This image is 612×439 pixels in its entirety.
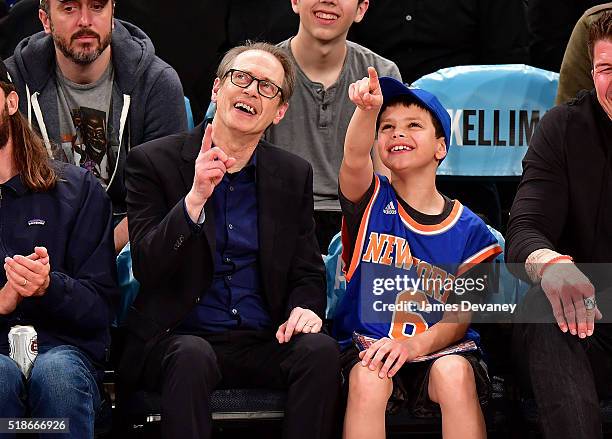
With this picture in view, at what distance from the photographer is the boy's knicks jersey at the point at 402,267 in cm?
359

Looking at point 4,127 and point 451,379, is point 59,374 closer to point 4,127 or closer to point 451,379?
point 4,127

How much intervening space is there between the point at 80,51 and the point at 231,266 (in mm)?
1182

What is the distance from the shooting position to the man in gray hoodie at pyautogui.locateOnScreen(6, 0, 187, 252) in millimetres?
4293

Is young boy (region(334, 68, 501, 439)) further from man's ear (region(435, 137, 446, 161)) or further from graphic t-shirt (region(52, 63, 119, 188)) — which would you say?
graphic t-shirt (region(52, 63, 119, 188))

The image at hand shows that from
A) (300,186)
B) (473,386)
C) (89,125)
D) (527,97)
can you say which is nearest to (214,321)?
(300,186)

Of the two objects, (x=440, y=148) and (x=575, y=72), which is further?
(x=575, y=72)

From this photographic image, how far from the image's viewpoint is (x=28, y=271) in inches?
128

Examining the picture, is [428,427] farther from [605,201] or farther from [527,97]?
[527,97]

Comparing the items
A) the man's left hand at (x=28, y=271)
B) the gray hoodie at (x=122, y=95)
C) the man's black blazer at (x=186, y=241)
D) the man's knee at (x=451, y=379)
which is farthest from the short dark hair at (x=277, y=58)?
the man's knee at (x=451, y=379)

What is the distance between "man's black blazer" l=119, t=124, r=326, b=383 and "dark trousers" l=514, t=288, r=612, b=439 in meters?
0.69

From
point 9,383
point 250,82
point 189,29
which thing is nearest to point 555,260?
Result: point 250,82

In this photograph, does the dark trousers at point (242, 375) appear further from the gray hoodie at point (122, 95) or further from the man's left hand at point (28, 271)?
the gray hoodie at point (122, 95)

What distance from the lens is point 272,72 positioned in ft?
12.4
